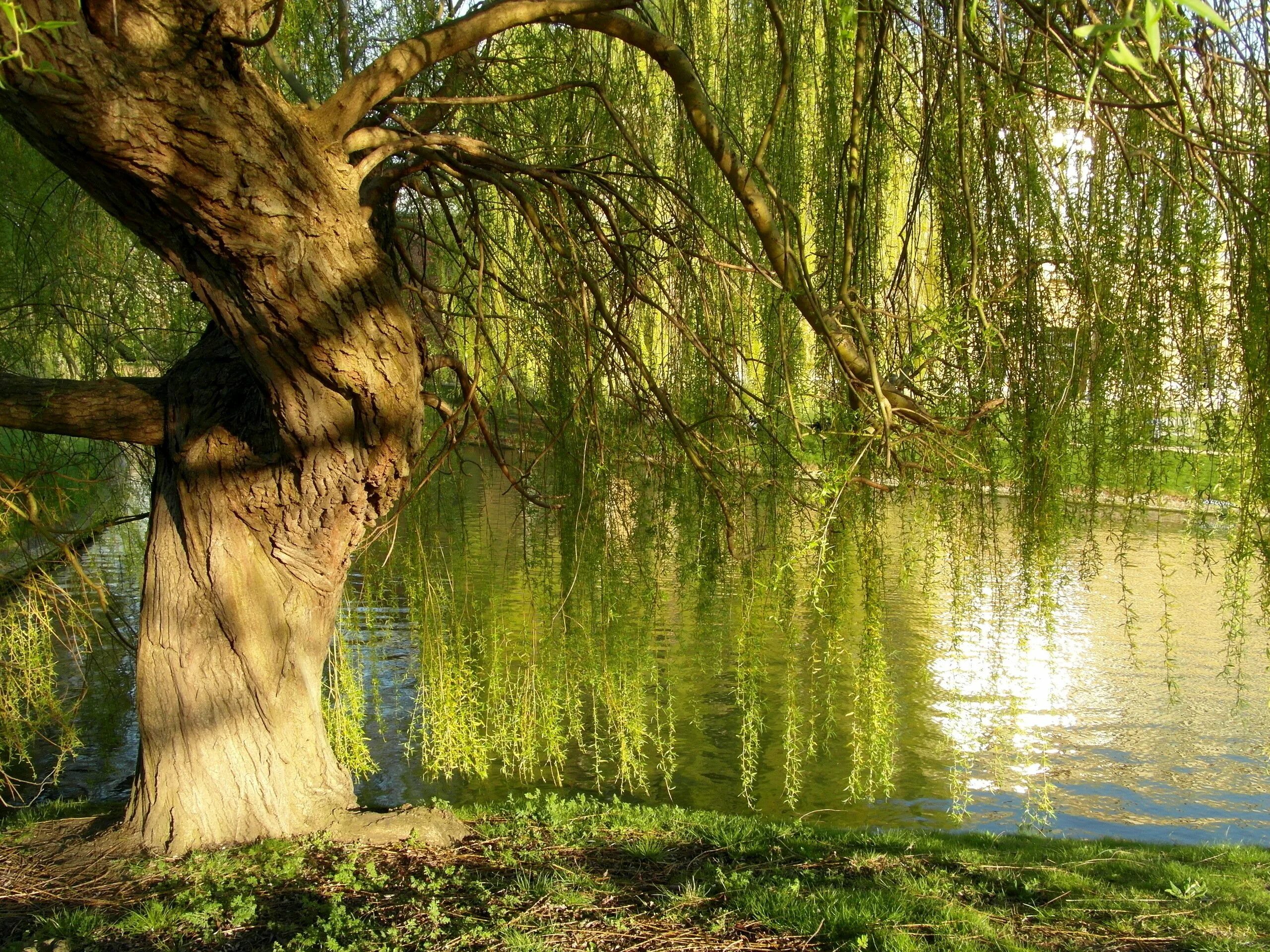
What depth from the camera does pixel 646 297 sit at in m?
2.96

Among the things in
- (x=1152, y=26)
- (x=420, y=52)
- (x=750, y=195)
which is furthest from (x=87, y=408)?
(x=1152, y=26)

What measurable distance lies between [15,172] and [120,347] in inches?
40.6

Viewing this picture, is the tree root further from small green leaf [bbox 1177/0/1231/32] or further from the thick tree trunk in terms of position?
small green leaf [bbox 1177/0/1231/32]

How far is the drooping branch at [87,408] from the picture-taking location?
2.73m

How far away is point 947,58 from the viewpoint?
2727 millimetres

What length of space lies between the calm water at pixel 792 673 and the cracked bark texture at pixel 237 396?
0.40m

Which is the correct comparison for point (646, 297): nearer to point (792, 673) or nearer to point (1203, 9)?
point (792, 673)

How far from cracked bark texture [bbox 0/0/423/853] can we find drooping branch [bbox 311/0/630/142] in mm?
78

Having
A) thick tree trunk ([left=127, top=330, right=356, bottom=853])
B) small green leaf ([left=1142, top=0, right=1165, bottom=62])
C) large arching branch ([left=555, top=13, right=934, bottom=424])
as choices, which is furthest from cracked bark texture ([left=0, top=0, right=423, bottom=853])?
small green leaf ([left=1142, top=0, right=1165, bottom=62])

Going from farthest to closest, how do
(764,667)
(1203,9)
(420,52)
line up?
(764,667) < (420,52) < (1203,9)

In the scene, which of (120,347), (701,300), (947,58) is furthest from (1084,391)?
(120,347)

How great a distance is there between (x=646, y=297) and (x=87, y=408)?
1.65 metres

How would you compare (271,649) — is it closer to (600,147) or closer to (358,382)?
(358,382)

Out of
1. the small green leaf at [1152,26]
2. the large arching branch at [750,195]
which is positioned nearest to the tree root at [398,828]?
the large arching branch at [750,195]
